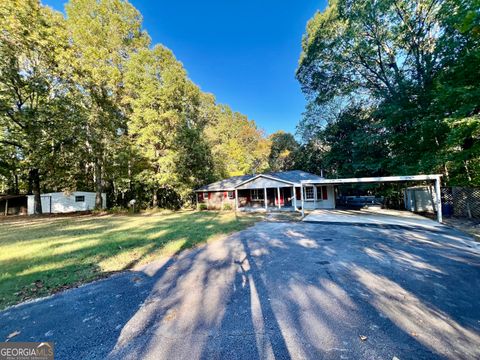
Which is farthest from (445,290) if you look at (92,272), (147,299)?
(92,272)

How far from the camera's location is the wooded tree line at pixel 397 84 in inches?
397

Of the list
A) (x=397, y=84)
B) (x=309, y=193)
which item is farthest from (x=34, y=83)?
(x=397, y=84)

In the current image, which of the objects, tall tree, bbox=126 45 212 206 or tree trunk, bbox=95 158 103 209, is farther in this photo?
tree trunk, bbox=95 158 103 209

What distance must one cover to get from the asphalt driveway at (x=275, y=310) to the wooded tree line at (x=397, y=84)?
851 centimetres

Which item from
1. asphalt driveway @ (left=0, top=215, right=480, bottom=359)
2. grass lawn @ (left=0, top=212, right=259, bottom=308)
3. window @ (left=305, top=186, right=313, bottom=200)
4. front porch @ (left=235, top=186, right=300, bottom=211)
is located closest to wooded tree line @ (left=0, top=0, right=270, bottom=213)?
front porch @ (left=235, top=186, right=300, bottom=211)

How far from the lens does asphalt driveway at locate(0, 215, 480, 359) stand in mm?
2496

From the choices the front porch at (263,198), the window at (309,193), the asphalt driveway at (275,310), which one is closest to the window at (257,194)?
the front porch at (263,198)

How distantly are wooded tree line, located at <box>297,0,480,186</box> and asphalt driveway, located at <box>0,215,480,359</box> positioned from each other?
8.51 m

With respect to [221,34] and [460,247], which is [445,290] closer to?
[460,247]

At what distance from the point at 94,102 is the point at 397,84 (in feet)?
86.3

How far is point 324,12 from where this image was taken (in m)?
18.1

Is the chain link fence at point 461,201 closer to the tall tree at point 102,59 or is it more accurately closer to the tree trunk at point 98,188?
the tall tree at point 102,59

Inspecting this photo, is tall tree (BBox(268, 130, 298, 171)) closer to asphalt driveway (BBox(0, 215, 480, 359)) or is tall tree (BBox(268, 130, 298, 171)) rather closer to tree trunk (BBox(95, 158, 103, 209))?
tree trunk (BBox(95, 158, 103, 209))

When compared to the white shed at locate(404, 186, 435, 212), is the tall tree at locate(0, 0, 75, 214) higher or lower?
higher
